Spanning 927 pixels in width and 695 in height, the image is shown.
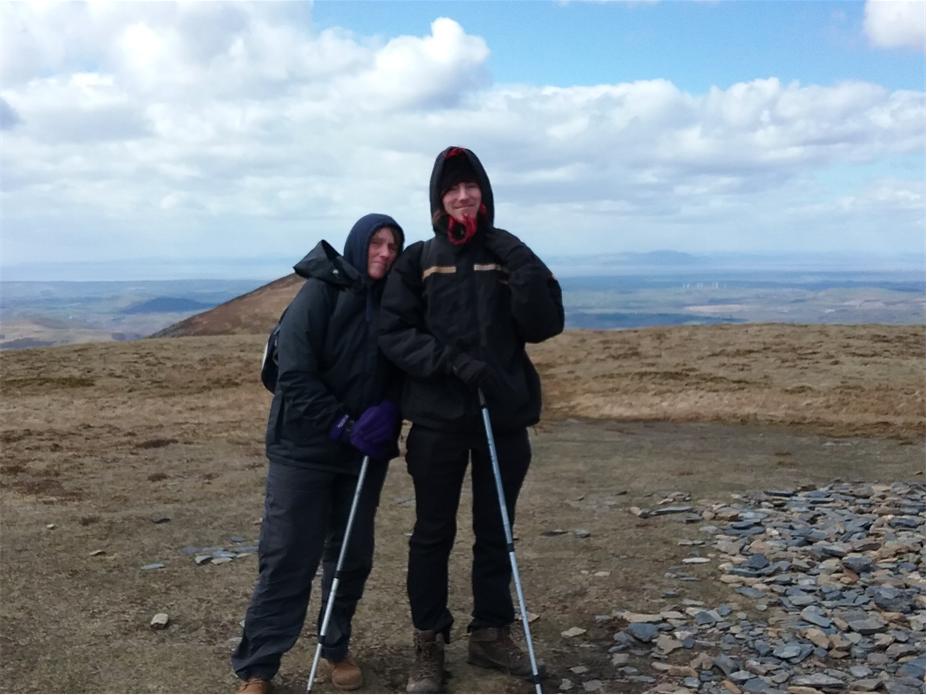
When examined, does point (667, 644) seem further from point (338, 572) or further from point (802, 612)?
point (338, 572)

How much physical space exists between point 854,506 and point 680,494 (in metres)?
2.02

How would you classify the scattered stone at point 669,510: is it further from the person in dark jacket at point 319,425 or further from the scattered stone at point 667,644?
the person in dark jacket at point 319,425

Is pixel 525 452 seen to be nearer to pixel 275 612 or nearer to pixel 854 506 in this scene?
pixel 275 612

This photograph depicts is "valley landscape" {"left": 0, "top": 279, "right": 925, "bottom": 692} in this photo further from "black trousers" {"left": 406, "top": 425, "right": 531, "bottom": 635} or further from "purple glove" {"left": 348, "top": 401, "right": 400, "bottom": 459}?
"purple glove" {"left": 348, "top": 401, "right": 400, "bottom": 459}

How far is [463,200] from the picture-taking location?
5.29m

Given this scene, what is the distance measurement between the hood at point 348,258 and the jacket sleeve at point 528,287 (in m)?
0.68

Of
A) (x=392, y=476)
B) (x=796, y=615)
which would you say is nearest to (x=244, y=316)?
(x=392, y=476)

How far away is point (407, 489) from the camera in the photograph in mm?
12188

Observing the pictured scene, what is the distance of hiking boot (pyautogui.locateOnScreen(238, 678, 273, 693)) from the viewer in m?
5.52

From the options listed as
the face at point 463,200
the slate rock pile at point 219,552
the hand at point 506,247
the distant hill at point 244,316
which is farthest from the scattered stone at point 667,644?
the distant hill at point 244,316

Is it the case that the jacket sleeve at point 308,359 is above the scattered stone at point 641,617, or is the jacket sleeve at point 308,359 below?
above

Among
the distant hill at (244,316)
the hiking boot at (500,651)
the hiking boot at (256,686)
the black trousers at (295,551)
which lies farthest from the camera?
the distant hill at (244,316)

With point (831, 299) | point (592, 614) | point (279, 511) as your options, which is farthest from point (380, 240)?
point (831, 299)

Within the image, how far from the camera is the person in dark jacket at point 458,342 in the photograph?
17.2 feet
